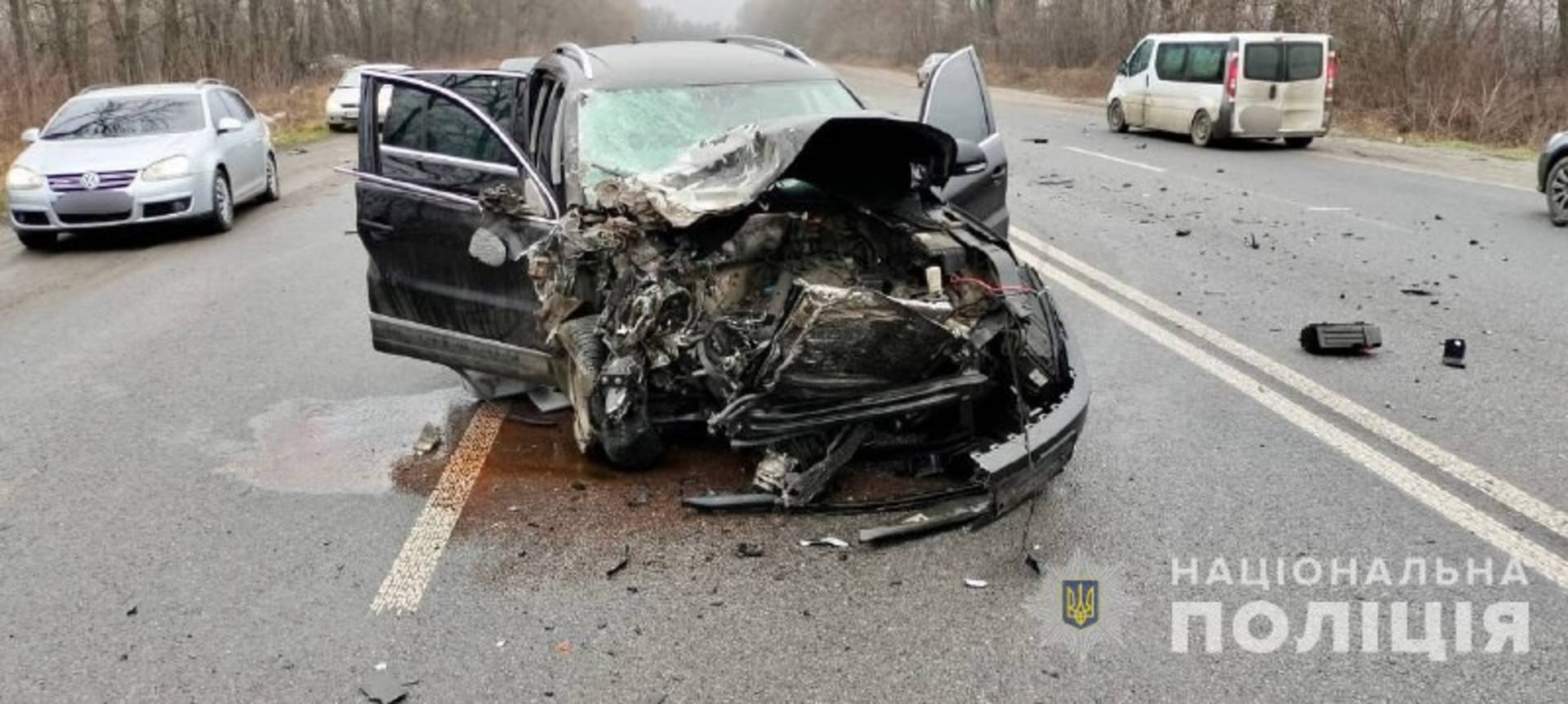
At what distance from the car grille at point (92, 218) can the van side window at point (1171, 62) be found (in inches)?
625

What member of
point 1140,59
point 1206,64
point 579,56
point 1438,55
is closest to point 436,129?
point 579,56

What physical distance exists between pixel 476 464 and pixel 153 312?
4822 mm

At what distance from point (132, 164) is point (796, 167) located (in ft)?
30.9

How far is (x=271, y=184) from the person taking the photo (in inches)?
590

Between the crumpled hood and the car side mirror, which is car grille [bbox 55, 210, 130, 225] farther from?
the car side mirror

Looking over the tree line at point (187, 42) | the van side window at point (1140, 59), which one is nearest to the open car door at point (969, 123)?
the van side window at point (1140, 59)

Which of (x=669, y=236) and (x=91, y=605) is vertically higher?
(x=669, y=236)

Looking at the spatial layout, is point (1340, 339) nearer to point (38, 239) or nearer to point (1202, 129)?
point (38, 239)

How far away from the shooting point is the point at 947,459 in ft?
15.0

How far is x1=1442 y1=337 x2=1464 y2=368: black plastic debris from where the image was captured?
20.3 ft

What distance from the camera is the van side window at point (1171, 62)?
1992cm

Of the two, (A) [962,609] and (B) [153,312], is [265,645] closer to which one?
(A) [962,609]

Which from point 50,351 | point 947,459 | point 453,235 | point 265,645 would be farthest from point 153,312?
point 947,459

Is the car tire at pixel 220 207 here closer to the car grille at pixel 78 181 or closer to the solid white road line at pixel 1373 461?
the car grille at pixel 78 181
